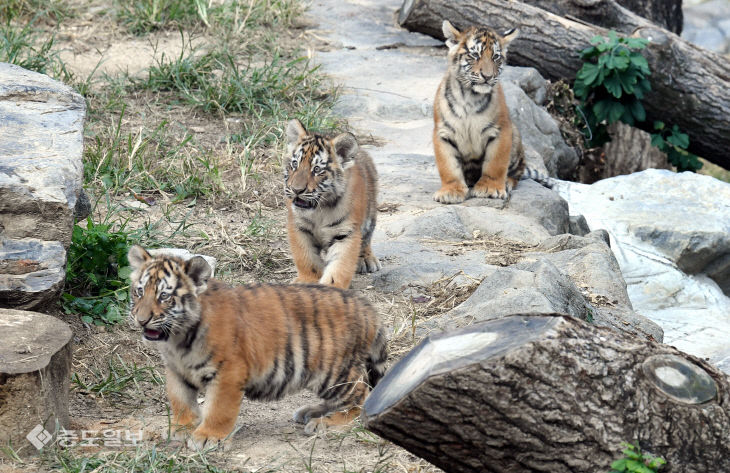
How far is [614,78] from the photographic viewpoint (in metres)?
10.1

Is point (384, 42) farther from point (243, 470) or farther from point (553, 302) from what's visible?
point (243, 470)

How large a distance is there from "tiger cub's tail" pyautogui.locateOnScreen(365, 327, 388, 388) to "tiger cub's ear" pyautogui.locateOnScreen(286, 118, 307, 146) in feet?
5.42

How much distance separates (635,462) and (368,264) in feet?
11.4

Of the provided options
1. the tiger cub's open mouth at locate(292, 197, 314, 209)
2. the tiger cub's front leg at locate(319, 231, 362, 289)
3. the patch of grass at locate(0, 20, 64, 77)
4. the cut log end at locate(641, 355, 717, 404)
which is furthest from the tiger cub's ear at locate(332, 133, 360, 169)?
the patch of grass at locate(0, 20, 64, 77)

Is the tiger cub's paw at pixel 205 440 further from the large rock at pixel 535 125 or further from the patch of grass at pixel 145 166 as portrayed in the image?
the large rock at pixel 535 125

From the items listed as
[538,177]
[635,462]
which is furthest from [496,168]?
[635,462]

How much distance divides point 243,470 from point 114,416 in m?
1.01

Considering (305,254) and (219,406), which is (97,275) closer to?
(305,254)

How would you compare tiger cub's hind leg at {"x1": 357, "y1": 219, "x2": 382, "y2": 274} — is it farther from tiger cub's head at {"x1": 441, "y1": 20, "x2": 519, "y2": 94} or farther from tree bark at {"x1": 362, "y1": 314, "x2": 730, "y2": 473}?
tree bark at {"x1": 362, "y1": 314, "x2": 730, "y2": 473}

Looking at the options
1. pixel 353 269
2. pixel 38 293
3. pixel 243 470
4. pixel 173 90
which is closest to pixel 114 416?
pixel 38 293

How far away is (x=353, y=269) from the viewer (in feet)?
18.7

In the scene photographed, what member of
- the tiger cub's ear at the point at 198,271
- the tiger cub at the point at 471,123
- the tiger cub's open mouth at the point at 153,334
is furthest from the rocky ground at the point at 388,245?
the tiger cub's ear at the point at 198,271

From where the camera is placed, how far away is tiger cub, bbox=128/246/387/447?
12.7ft

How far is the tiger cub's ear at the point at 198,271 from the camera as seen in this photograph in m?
3.91
